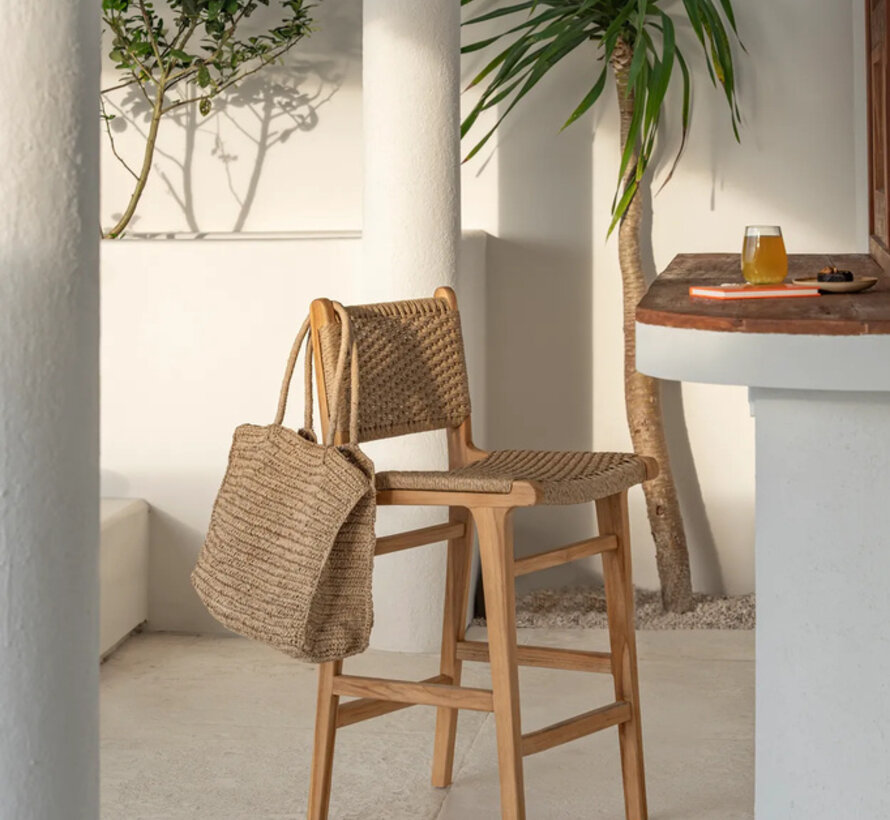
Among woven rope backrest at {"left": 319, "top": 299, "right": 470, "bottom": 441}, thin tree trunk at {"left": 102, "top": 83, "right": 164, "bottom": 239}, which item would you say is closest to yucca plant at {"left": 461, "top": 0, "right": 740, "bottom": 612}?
thin tree trunk at {"left": 102, "top": 83, "right": 164, "bottom": 239}

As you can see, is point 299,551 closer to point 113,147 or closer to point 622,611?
point 622,611

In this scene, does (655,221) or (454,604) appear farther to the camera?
(655,221)

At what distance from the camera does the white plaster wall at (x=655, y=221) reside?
4.46 m

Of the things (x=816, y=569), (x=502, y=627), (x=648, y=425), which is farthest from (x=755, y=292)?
(x=648, y=425)

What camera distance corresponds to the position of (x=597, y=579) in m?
4.73

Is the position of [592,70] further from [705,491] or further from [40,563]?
[40,563]

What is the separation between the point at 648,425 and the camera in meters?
4.34

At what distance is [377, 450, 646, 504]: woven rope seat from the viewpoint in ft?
7.89

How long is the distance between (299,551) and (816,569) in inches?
32.6

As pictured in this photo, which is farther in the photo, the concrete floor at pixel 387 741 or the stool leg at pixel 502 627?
the concrete floor at pixel 387 741

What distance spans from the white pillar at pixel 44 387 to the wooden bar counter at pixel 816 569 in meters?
0.83

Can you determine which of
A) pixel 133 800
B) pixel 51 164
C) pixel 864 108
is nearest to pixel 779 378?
pixel 51 164

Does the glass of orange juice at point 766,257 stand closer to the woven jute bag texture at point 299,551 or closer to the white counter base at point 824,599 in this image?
the white counter base at point 824,599

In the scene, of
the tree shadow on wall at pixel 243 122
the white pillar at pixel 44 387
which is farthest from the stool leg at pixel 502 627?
the tree shadow on wall at pixel 243 122
